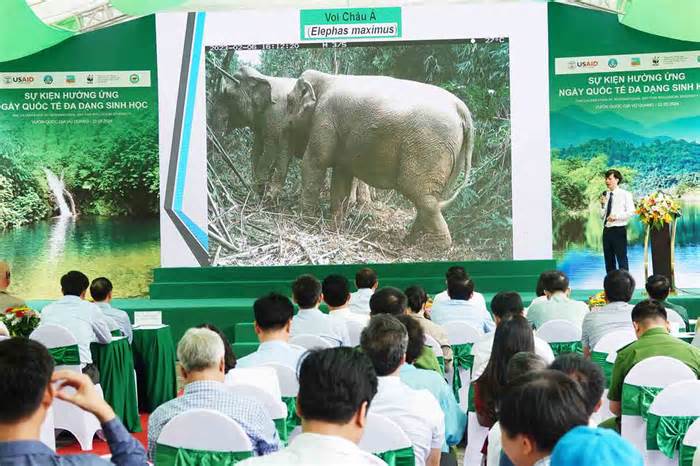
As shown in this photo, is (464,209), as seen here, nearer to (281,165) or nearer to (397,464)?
(281,165)

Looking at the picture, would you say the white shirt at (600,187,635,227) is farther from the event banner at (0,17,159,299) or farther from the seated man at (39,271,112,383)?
the seated man at (39,271,112,383)

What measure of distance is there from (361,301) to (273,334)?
2.41 metres

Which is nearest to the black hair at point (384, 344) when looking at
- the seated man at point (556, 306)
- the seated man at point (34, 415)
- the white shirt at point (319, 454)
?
the white shirt at point (319, 454)

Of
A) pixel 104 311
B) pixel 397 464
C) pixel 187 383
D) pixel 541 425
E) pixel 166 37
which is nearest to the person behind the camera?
pixel 541 425

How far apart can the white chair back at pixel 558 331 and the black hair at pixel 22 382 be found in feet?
12.6

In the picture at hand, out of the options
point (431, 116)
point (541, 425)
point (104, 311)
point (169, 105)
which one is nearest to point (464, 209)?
point (431, 116)

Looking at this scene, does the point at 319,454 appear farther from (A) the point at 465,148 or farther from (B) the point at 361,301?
(A) the point at 465,148

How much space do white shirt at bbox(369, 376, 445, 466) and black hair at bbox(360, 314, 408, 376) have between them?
90 millimetres

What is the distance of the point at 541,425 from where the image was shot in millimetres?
2020

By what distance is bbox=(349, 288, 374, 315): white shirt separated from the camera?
689 cm

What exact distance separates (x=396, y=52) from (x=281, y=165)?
186cm

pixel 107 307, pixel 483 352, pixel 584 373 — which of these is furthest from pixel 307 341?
pixel 584 373

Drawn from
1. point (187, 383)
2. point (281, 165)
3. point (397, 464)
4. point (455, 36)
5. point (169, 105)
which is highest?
point (455, 36)

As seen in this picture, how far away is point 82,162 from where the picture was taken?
1147cm
